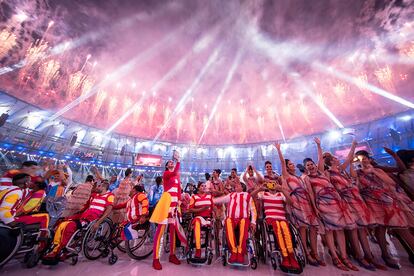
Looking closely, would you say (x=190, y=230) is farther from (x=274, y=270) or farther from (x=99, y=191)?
(x=99, y=191)

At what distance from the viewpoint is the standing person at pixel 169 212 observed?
382cm

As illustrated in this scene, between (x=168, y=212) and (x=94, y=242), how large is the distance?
→ 2695 mm

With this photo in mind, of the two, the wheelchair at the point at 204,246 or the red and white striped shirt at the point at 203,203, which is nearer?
the wheelchair at the point at 204,246

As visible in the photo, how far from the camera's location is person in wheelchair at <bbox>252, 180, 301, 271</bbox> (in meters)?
3.25

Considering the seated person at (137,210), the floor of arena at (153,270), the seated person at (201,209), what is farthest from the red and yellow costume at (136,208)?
the seated person at (201,209)

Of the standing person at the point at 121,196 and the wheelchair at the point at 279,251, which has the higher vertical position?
the standing person at the point at 121,196

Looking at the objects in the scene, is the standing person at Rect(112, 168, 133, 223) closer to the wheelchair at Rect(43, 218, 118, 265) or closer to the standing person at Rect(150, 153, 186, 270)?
the wheelchair at Rect(43, 218, 118, 265)

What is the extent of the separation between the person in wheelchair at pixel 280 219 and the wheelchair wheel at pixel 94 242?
440cm

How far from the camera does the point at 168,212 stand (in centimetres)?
398

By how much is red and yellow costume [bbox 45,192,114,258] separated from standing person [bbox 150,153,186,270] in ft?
6.02

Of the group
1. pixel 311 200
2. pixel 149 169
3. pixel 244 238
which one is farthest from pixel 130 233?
pixel 149 169

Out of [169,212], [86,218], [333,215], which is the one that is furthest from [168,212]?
[333,215]

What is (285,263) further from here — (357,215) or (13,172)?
(13,172)

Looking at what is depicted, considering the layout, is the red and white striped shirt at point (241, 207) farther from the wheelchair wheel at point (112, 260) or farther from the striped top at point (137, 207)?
the wheelchair wheel at point (112, 260)
